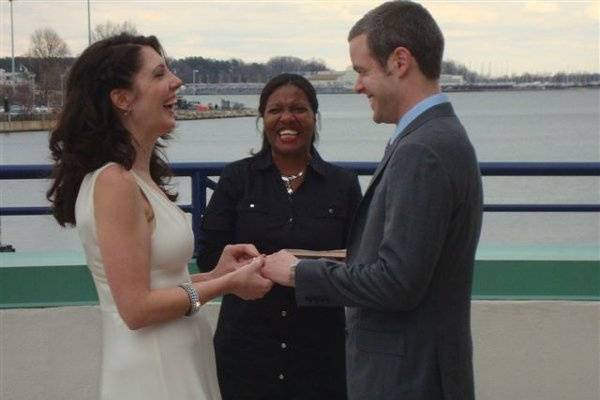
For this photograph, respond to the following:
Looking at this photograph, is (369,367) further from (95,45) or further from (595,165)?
(595,165)

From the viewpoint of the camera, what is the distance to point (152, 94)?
2770 mm

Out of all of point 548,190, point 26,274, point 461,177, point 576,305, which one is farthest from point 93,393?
point 548,190

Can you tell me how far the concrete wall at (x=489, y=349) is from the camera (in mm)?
5367

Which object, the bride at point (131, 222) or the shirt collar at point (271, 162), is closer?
the bride at point (131, 222)

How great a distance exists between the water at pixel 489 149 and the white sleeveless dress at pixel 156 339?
513 millimetres

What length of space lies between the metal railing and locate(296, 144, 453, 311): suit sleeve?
103 inches

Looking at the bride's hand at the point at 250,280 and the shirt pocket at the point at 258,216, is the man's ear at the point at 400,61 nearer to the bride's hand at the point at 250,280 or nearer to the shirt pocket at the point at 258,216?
the bride's hand at the point at 250,280

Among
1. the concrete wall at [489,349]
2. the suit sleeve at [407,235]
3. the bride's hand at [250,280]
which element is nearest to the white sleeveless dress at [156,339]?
the bride's hand at [250,280]

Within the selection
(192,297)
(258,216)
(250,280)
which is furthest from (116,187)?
(258,216)

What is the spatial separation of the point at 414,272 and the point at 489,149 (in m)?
46.6

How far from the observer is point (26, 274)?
543 centimetres

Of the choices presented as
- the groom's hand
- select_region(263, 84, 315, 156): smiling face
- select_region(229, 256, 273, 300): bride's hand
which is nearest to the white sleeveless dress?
select_region(229, 256, 273, 300): bride's hand

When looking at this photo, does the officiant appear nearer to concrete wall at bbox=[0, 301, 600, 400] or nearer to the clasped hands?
the clasped hands

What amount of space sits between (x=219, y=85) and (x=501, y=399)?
126 inches
